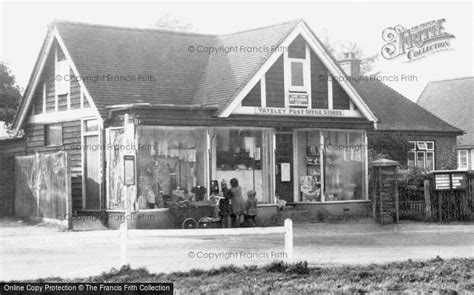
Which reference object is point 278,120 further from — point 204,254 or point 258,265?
point 258,265

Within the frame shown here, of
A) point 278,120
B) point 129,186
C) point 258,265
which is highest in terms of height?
point 278,120

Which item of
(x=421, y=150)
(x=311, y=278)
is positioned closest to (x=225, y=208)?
(x=311, y=278)

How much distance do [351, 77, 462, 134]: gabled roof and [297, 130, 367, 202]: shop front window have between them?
32.2ft

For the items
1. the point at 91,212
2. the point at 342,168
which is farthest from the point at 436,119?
the point at 91,212

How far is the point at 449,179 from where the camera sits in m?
25.8

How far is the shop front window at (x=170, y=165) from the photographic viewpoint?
24.5 metres

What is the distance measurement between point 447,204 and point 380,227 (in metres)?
3.05

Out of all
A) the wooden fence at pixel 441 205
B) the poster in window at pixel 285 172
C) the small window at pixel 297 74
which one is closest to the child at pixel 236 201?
the poster in window at pixel 285 172

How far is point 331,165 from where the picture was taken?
28.8 m

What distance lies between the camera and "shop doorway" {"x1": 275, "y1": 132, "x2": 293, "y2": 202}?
27844 mm

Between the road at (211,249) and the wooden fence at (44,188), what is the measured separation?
0.92 metres

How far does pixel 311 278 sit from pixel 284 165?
569 inches

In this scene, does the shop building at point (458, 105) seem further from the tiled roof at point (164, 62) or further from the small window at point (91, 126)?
the small window at point (91, 126)

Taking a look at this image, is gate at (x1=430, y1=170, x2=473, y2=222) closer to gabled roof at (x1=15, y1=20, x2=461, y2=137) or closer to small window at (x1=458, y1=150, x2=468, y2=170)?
gabled roof at (x1=15, y1=20, x2=461, y2=137)
